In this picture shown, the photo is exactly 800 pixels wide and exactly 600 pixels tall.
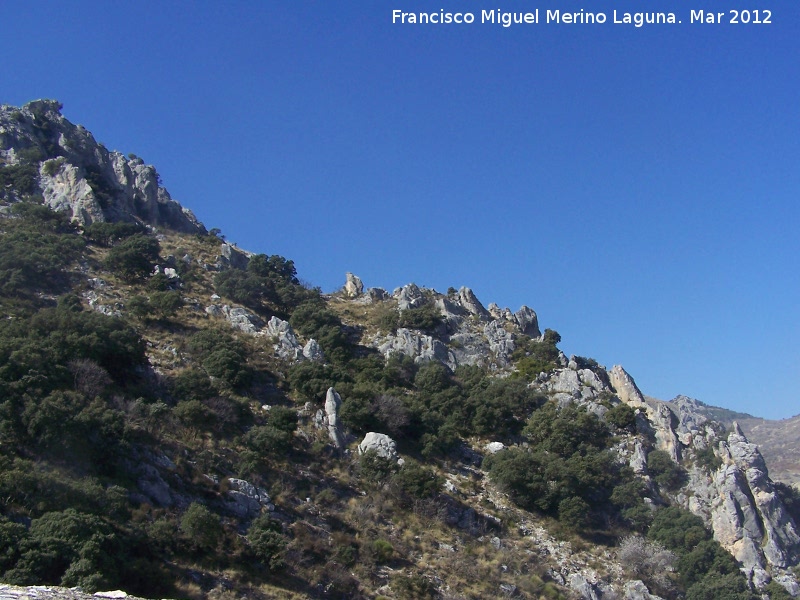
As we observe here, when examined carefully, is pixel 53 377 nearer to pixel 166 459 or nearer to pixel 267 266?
pixel 166 459

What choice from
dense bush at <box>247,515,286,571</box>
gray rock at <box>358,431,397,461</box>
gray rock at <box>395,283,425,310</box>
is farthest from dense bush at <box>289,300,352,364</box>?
dense bush at <box>247,515,286,571</box>

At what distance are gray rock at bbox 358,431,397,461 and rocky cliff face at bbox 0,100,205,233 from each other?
36.7 metres

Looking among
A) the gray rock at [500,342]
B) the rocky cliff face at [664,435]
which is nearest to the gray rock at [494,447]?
the rocky cliff face at [664,435]

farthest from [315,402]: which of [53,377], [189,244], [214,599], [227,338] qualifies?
[189,244]

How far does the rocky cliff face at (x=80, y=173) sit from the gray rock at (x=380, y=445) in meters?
36.7

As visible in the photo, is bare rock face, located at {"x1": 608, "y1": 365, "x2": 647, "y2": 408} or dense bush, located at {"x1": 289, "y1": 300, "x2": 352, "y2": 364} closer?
dense bush, located at {"x1": 289, "y1": 300, "x2": 352, "y2": 364}

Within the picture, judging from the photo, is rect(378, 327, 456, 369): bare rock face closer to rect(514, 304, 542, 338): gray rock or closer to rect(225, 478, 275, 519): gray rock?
rect(514, 304, 542, 338): gray rock

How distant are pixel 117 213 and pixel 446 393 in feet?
129

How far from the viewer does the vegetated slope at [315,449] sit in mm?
24812

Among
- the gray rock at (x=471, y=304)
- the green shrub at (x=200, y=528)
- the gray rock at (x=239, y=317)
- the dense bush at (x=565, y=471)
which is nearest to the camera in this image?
the green shrub at (x=200, y=528)

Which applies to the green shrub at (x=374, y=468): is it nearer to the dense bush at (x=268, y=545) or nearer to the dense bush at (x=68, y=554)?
the dense bush at (x=268, y=545)

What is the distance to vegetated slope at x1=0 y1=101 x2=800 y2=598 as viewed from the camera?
24.8 m

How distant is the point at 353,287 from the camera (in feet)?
217

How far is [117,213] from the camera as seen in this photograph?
62781 millimetres
